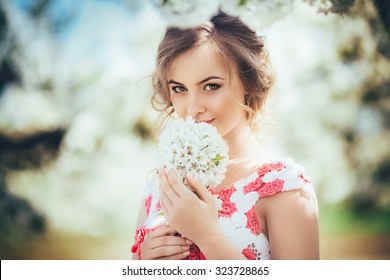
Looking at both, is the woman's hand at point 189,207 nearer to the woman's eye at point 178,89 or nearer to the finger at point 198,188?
the finger at point 198,188

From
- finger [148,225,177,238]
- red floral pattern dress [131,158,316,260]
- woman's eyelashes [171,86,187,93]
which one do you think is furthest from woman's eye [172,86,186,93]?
finger [148,225,177,238]

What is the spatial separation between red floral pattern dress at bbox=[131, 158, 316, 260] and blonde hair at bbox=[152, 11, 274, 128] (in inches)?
10.8

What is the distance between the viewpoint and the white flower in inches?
54.9

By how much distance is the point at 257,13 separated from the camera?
6.04 feet

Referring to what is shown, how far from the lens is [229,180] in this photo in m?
1.79

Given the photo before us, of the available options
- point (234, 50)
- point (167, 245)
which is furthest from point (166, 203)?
point (234, 50)

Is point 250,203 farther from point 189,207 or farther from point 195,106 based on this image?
point 195,106

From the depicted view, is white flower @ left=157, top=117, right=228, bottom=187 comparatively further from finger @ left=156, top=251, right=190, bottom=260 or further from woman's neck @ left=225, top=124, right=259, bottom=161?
woman's neck @ left=225, top=124, right=259, bottom=161

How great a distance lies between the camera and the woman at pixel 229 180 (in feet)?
4.88

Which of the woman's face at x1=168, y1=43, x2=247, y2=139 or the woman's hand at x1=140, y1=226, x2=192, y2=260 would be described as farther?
the woman's face at x1=168, y1=43, x2=247, y2=139

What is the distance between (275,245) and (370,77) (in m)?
1.05

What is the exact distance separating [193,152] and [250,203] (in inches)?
13.8
